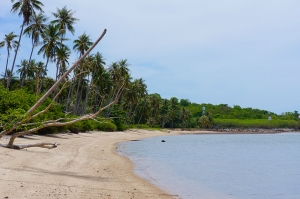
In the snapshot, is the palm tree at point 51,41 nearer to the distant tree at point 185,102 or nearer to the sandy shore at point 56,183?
the sandy shore at point 56,183

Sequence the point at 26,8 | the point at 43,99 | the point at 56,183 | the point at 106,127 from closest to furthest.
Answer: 1. the point at 56,183
2. the point at 43,99
3. the point at 26,8
4. the point at 106,127

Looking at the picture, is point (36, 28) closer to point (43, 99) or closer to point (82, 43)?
point (82, 43)

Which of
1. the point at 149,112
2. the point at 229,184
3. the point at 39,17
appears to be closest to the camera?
the point at 229,184

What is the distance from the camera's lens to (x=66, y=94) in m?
72.2

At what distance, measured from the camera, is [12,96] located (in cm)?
2531

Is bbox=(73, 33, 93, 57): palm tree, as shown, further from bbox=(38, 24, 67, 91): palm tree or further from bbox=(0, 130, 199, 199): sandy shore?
bbox=(0, 130, 199, 199): sandy shore

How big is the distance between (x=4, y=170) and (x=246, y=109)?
15486 cm

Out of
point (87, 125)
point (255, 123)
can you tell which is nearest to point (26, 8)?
point (87, 125)

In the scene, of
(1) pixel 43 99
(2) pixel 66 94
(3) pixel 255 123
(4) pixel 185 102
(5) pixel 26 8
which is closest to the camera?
(1) pixel 43 99

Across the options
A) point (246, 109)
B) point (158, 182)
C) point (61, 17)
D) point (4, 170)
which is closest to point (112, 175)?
point (158, 182)

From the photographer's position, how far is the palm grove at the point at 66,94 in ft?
42.3

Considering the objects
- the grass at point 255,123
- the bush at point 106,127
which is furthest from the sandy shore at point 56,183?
the grass at point 255,123

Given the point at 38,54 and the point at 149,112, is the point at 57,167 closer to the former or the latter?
the point at 38,54

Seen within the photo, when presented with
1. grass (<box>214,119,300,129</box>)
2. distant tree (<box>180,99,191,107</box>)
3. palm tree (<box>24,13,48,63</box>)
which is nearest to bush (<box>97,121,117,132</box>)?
palm tree (<box>24,13,48,63</box>)
